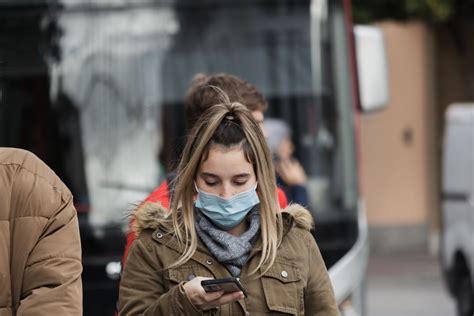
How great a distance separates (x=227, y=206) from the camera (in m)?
3.46

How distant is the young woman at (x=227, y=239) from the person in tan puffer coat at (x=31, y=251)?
22 centimetres

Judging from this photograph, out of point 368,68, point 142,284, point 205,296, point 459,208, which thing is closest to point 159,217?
point 142,284

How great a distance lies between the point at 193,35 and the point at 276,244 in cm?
373

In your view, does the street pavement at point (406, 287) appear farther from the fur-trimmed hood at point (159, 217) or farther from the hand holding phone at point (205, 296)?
the hand holding phone at point (205, 296)

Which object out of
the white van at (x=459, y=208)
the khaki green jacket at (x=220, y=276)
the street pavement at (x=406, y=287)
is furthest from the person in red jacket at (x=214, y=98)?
the street pavement at (x=406, y=287)

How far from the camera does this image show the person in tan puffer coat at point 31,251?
3.30 meters

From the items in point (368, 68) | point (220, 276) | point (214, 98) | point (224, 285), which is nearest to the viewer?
point (224, 285)

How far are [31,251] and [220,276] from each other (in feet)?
1.59

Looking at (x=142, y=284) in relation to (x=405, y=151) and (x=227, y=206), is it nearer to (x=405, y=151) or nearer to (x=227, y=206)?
(x=227, y=206)

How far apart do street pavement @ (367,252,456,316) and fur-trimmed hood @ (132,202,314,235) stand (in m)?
9.22

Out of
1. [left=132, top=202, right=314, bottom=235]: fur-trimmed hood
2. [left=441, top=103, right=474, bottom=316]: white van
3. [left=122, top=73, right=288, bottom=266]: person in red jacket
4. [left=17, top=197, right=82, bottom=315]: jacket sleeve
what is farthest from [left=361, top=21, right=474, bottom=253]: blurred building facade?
[left=17, top=197, right=82, bottom=315]: jacket sleeve

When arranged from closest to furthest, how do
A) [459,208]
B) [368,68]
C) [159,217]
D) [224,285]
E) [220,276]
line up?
[224,285]
[220,276]
[159,217]
[368,68]
[459,208]

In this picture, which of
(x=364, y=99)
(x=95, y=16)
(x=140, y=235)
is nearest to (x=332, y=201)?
(x=364, y=99)

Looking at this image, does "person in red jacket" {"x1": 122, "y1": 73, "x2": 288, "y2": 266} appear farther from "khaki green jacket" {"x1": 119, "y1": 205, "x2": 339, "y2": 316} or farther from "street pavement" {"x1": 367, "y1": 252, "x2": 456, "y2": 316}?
"street pavement" {"x1": 367, "y1": 252, "x2": 456, "y2": 316}
